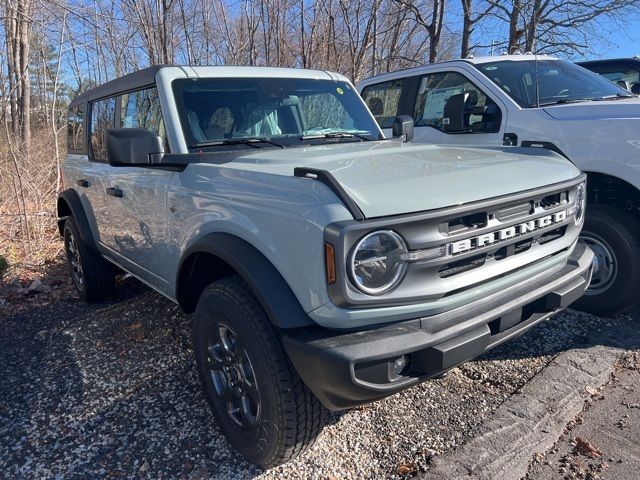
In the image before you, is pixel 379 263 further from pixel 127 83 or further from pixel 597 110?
pixel 597 110

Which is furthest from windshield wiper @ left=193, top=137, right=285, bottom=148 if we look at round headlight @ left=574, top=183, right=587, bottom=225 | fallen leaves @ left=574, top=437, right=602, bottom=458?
fallen leaves @ left=574, top=437, right=602, bottom=458

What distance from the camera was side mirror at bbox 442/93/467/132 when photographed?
4508 mm

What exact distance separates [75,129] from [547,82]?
15.0 feet

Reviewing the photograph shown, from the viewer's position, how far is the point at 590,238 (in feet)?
12.6

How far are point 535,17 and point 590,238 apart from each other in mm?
8281

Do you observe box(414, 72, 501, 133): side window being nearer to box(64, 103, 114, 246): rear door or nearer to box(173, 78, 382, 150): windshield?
box(173, 78, 382, 150): windshield

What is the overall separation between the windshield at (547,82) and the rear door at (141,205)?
310cm

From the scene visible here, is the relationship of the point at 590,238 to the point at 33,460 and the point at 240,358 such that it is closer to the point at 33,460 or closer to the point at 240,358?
the point at 240,358

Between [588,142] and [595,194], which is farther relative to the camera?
[595,194]

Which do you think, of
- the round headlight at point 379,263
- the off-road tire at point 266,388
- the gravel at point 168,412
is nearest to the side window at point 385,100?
the gravel at point 168,412

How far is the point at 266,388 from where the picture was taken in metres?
2.11

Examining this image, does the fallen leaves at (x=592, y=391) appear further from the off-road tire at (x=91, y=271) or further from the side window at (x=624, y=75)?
the side window at (x=624, y=75)

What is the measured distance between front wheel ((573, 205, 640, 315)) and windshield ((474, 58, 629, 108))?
1.13 meters

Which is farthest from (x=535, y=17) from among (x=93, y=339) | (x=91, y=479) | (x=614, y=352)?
(x=91, y=479)
